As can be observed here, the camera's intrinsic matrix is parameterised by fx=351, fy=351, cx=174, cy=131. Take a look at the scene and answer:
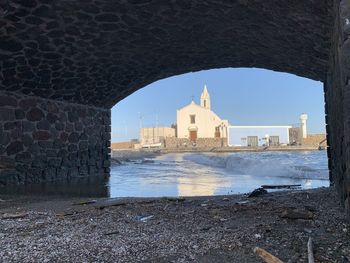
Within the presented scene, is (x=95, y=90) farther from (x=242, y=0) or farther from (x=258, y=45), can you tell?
(x=242, y=0)

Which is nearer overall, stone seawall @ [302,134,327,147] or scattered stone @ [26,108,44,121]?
scattered stone @ [26,108,44,121]

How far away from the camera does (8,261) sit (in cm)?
254

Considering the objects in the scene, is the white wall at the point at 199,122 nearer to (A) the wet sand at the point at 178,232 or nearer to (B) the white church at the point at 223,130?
(B) the white church at the point at 223,130

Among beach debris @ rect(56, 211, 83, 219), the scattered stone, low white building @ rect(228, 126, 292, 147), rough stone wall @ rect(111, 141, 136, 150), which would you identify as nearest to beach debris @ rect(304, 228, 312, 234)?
beach debris @ rect(56, 211, 83, 219)

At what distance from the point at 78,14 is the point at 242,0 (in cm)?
283

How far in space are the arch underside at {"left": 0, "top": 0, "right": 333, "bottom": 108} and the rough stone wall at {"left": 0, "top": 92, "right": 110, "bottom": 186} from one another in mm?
442

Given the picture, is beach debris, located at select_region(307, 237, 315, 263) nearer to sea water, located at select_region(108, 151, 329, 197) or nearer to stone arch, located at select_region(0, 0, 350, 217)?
stone arch, located at select_region(0, 0, 350, 217)

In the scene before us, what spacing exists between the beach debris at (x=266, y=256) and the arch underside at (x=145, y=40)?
7.13ft

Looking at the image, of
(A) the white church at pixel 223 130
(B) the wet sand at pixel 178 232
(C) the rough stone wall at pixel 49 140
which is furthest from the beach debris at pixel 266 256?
(A) the white church at pixel 223 130

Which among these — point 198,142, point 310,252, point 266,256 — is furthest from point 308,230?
point 198,142

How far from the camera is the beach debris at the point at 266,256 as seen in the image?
89.3 inches

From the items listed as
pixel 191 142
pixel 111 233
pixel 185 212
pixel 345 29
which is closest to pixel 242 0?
pixel 345 29

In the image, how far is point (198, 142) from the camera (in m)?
50.6

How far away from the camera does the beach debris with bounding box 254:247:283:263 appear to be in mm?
2267
